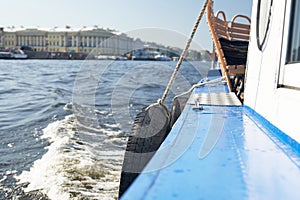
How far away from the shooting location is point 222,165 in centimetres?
109

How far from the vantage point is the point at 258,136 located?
1.49m

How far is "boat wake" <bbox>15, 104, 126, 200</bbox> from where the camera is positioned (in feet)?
8.08

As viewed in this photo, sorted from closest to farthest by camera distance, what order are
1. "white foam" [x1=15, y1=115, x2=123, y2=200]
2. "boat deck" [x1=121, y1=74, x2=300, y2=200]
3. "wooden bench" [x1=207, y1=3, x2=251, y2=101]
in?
1. "boat deck" [x1=121, y1=74, x2=300, y2=200]
2. "white foam" [x1=15, y1=115, x2=123, y2=200]
3. "wooden bench" [x1=207, y1=3, x2=251, y2=101]

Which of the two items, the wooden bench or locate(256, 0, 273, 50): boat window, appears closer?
locate(256, 0, 273, 50): boat window

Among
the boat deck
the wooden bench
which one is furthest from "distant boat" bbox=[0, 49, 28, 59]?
the boat deck

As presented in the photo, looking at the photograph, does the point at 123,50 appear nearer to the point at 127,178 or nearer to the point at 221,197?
the point at 127,178

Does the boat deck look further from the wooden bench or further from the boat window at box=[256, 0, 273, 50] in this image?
the wooden bench

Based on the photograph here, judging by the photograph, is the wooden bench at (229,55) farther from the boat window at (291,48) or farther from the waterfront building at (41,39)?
the waterfront building at (41,39)

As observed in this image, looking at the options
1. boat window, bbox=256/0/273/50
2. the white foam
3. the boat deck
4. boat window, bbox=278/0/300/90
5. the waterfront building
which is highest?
the waterfront building

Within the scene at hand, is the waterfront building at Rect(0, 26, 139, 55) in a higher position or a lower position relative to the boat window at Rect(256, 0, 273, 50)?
higher

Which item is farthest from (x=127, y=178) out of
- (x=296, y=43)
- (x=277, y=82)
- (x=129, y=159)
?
(x=296, y=43)

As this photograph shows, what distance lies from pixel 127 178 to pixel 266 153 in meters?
0.74

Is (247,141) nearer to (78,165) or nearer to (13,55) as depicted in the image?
(78,165)

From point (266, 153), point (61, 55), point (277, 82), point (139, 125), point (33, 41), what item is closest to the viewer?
point (266, 153)
